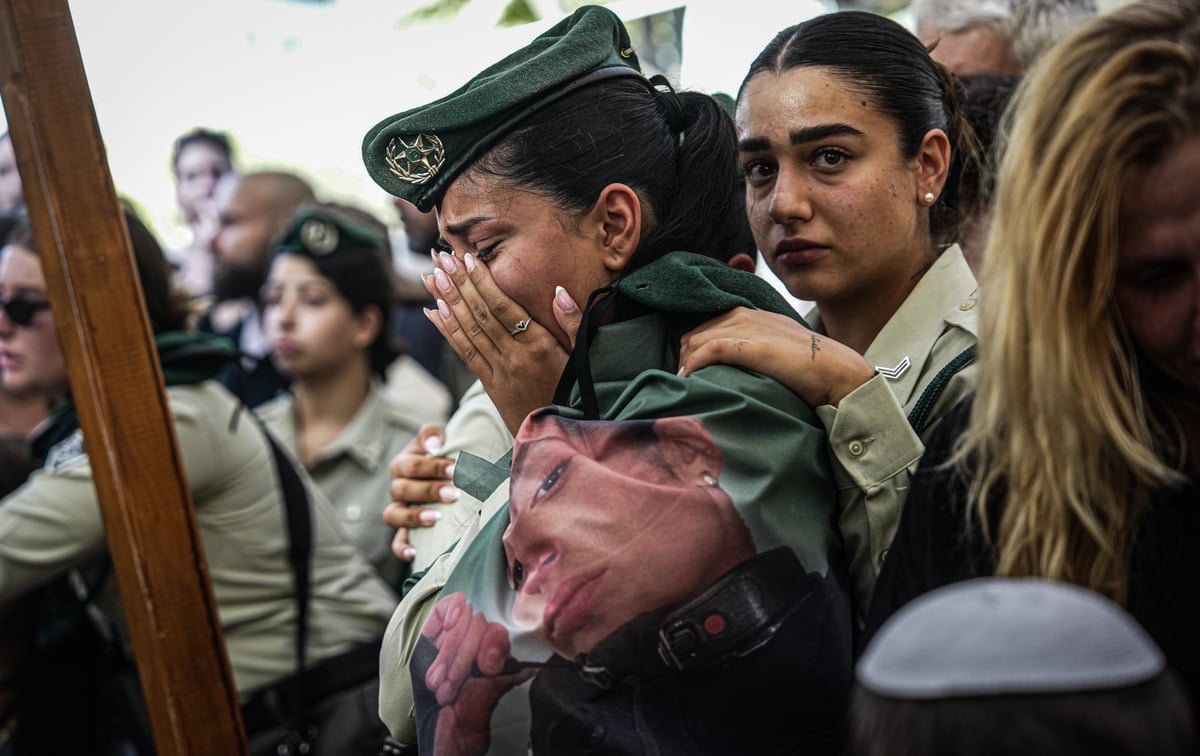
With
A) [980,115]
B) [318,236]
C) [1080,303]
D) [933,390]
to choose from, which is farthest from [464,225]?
[318,236]

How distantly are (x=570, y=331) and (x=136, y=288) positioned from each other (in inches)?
35.6

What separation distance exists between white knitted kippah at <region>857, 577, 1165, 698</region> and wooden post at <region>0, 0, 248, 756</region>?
1.76 m

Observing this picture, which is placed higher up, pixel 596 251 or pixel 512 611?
pixel 596 251

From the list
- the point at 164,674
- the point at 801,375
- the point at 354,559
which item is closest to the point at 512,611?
the point at 801,375

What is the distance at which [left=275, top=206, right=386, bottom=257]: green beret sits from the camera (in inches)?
186

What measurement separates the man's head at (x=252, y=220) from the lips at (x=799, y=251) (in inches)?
160

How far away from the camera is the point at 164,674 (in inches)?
90.5

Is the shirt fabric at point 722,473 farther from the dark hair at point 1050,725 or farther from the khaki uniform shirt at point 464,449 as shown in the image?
the dark hair at point 1050,725

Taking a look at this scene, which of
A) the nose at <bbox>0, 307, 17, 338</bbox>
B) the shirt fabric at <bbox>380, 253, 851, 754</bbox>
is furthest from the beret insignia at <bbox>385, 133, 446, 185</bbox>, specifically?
the nose at <bbox>0, 307, 17, 338</bbox>

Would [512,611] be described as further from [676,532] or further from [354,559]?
[354,559]

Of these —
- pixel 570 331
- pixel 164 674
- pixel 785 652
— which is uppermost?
pixel 570 331

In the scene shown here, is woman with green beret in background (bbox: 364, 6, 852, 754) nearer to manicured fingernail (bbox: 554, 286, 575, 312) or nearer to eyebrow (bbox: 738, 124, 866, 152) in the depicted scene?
manicured fingernail (bbox: 554, 286, 575, 312)

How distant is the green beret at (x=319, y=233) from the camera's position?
4730mm

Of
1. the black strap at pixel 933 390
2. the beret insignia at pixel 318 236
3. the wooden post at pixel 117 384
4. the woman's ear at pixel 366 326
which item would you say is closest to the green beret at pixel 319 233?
the beret insignia at pixel 318 236
